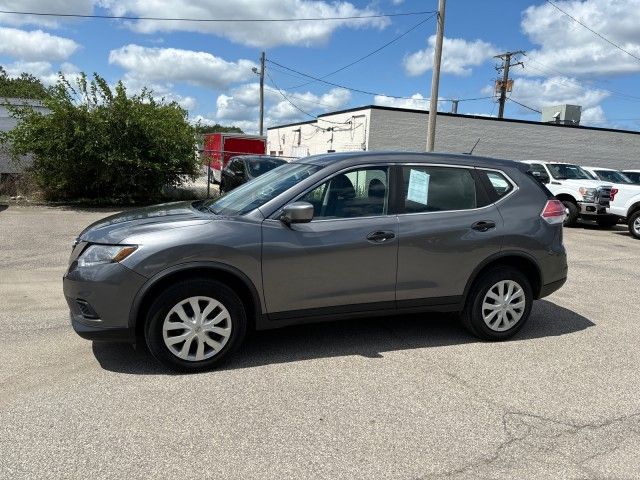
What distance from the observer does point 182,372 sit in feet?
13.0

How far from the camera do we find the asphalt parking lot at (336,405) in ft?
9.61

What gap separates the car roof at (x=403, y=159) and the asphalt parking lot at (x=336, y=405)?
1.60m

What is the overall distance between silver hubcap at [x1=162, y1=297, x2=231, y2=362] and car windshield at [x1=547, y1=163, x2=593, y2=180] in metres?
13.6

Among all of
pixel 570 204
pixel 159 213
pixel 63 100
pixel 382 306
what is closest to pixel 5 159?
pixel 63 100

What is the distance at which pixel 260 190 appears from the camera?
4.60 m

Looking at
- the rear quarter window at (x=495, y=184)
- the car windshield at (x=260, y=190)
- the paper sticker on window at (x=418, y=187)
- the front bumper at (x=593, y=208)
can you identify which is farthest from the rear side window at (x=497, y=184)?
the front bumper at (x=593, y=208)

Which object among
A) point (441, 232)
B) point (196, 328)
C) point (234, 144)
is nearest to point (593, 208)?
point (441, 232)

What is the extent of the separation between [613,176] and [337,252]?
48.1 ft

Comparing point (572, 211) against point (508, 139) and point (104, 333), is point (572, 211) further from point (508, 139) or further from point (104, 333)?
point (508, 139)

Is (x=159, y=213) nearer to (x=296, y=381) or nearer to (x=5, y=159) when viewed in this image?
(x=296, y=381)

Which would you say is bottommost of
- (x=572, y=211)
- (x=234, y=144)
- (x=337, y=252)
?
(x=572, y=211)

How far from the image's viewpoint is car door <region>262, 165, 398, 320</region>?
4.08 meters

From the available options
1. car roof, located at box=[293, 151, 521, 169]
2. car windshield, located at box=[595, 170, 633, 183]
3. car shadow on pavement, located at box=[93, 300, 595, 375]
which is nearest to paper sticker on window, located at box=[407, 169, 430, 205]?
car roof, located at box=[293, 151, 521, 169]

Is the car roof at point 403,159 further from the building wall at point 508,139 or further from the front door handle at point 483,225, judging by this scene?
the building wall at point 508,139
